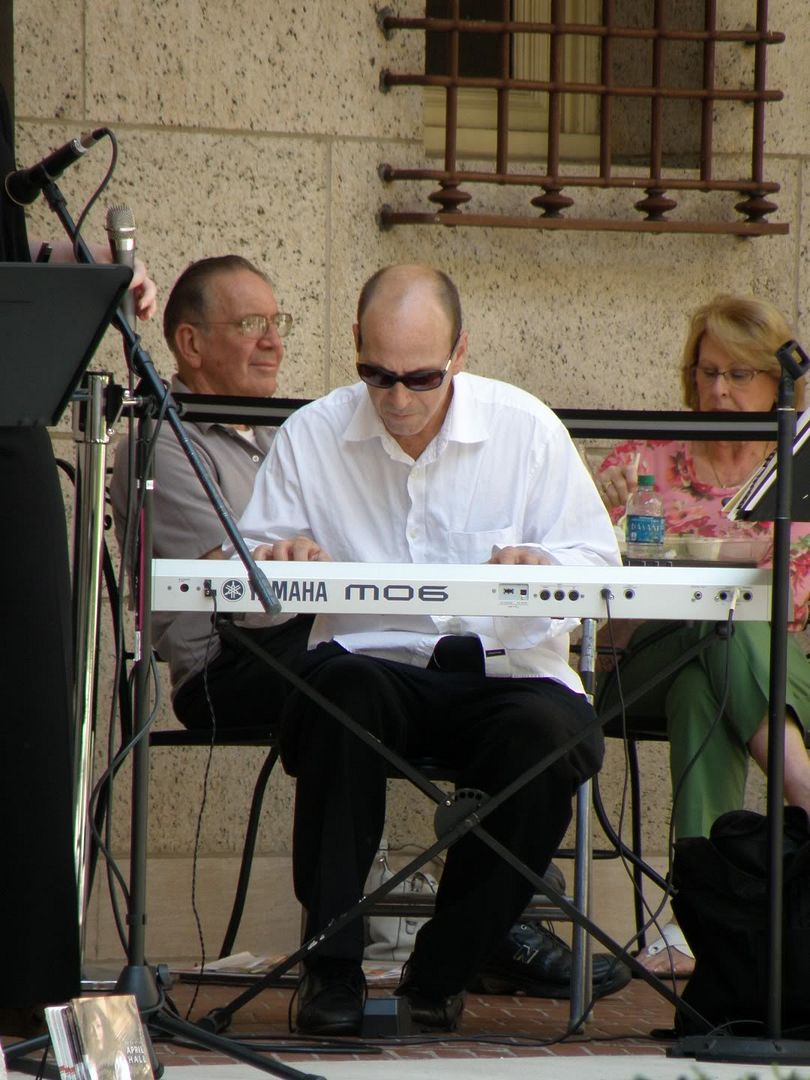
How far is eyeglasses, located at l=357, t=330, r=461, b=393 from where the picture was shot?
12.0 feet

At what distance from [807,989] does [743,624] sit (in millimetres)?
1079

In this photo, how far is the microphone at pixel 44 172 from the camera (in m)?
2.67

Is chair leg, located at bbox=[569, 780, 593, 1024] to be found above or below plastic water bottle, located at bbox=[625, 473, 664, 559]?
below

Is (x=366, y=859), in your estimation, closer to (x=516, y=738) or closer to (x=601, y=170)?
(x=516, y=738)

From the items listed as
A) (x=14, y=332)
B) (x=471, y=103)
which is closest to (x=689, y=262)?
(x=471, y=103)

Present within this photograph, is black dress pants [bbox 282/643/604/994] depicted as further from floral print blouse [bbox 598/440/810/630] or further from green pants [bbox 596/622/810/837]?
floral print blouse [bbox 598/440/810/630]

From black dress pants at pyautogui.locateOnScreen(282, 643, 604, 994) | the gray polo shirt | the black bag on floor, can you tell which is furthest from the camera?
the gray polo shirt

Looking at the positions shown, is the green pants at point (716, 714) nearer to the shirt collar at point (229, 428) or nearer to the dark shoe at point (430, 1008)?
the dark shoe at point (430, 1008)

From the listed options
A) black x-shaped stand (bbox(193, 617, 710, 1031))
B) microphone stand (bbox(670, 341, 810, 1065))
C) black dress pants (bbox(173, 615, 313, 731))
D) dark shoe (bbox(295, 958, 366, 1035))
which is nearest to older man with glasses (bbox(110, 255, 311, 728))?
black dress pants (bbox(173, 615, 313, 731))

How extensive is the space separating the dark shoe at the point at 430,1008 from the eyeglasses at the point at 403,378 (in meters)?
1.15

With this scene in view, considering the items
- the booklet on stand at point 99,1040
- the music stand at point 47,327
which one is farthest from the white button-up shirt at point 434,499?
the booklet on stand at point 99,1040

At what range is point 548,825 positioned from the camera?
3402mm

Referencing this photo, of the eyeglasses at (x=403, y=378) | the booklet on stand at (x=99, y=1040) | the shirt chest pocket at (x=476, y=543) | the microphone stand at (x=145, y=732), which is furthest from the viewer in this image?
the shirt chest pocket at (x=476, y=543)

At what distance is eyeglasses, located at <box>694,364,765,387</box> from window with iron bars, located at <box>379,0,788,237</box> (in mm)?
795
